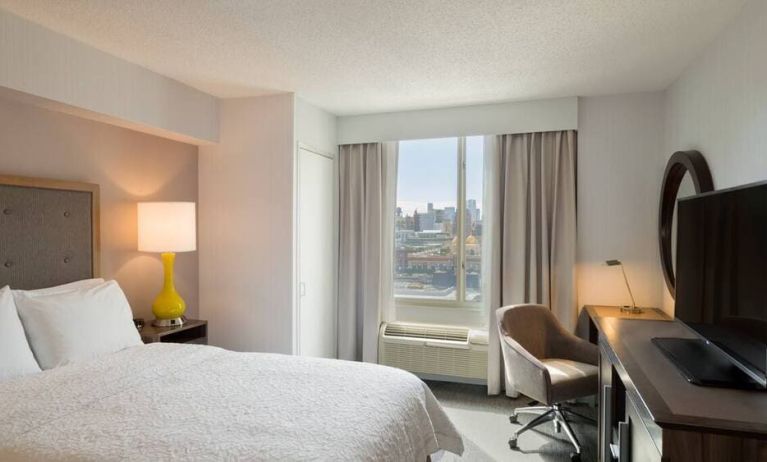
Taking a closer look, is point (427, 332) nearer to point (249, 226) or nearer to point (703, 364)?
point (249, 226)

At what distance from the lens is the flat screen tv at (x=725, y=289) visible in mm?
1534

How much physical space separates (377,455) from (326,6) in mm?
1929

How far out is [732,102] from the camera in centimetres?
227

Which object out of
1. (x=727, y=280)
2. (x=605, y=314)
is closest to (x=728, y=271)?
(x=727, y=280)

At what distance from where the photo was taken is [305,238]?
3756mm

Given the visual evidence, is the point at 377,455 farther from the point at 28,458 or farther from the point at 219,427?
the point at 28,458

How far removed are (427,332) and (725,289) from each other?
8.54 ft

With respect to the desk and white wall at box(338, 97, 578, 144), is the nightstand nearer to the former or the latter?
white wall at box(338, 97, 578, 144)

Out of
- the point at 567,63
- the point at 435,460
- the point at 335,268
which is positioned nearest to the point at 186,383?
the point at 435,460

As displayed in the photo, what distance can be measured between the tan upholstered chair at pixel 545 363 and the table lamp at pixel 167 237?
230 centimetres

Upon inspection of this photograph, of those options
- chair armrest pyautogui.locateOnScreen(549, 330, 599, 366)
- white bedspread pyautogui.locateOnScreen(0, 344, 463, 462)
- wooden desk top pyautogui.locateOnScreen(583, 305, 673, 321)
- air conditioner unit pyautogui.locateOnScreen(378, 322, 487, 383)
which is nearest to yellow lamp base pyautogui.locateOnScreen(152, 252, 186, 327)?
white bedspread pyautogui.locateOnScreen(0, 344, 463, 462)

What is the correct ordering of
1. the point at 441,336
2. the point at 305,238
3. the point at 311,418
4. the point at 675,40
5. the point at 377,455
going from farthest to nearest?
the point at 441,336
the point at 305,238
the point at 675,40
the point at 311,418
the point at 377,455

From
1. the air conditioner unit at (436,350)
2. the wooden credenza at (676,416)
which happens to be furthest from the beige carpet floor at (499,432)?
the wooden credenza at (676,416)

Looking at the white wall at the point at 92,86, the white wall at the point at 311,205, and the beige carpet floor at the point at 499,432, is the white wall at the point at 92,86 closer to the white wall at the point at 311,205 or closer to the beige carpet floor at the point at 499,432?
the white wall at the point at 311,205
